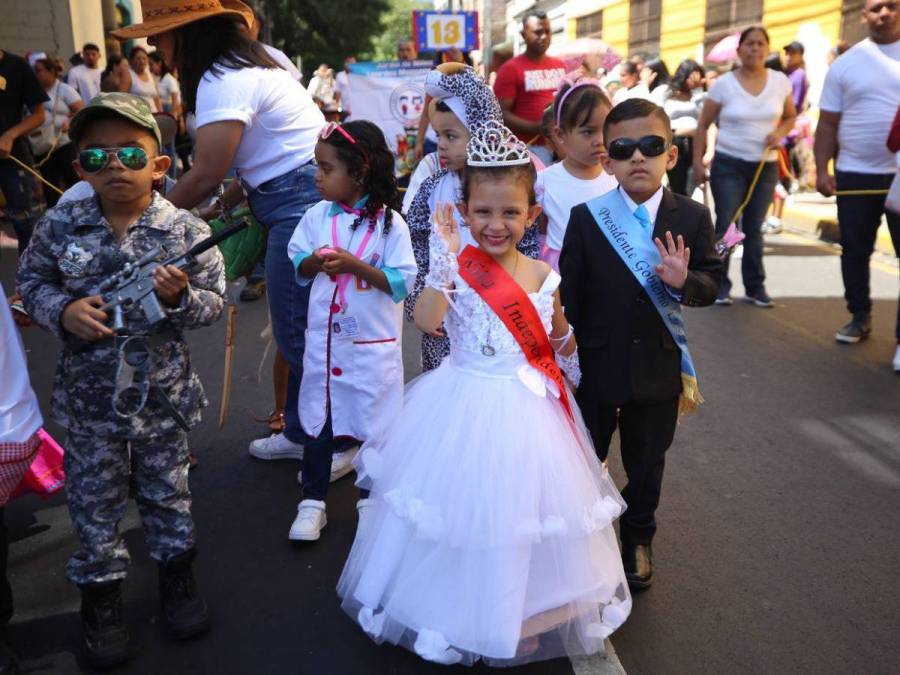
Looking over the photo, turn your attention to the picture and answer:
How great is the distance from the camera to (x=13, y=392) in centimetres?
271

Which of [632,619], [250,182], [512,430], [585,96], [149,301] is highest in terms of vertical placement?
[585,96]

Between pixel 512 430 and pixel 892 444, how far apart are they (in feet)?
9.24

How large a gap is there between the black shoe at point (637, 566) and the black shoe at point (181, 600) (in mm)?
1529

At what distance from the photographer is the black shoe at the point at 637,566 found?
10.4 feet

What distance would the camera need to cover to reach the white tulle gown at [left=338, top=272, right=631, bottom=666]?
255cm

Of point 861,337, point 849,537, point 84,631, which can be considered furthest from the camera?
point 861,337

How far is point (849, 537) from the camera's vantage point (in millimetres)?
3555

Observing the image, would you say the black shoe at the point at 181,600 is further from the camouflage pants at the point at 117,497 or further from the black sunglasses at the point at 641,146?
the black sunglasses at the point at 641,146

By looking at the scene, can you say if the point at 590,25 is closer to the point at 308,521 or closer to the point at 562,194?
the point at 562,194

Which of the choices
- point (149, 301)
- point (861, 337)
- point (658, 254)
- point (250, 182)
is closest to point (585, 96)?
point (658, 254)

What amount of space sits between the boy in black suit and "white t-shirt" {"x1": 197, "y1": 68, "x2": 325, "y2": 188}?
132 cm

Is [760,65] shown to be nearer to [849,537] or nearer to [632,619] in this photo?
[849,537]

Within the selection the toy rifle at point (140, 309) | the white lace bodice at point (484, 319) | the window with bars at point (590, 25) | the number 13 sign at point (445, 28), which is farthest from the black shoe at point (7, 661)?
the window with bars at point (590, 25)

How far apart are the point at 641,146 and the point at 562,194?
903mm
